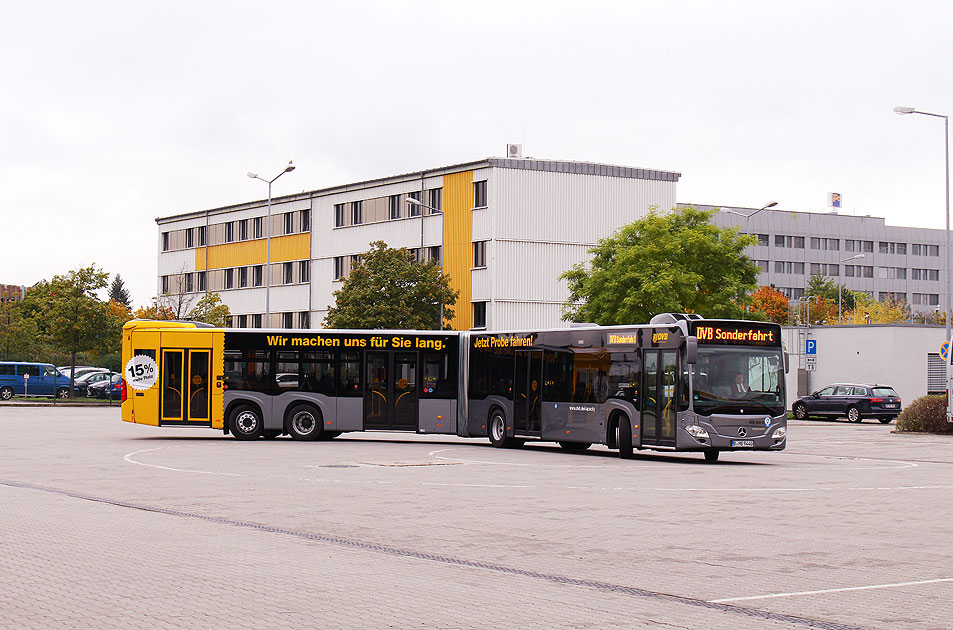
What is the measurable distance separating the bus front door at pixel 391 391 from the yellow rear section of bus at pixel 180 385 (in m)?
3.71

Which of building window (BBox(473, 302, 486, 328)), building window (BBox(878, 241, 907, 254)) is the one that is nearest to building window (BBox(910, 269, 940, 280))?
building window (BBox(878, 241, 907, 254))

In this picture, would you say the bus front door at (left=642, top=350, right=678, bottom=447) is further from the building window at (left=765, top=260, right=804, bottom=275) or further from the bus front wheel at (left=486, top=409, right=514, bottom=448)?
the building window at (left=765, top=260, right=804, bottom=275)

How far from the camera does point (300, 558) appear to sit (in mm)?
11000

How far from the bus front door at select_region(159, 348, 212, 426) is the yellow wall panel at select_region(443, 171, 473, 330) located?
1345 inches

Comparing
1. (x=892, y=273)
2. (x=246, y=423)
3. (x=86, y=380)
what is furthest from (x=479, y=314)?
(x=892, y=273)

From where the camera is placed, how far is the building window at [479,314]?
64.4 metres

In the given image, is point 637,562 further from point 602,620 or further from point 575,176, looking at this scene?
point 575,176

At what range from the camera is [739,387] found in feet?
82.3

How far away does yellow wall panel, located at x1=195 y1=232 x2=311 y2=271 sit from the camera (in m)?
77.6

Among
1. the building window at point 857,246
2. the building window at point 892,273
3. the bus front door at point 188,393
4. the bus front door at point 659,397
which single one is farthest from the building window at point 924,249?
the bus front door at point 659,397

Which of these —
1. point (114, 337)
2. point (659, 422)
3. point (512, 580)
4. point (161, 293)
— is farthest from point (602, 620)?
point (161, 293)

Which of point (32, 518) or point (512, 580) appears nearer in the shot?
point (512, 580)

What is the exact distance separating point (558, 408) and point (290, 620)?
802 inches

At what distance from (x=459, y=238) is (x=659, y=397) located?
134 ft
